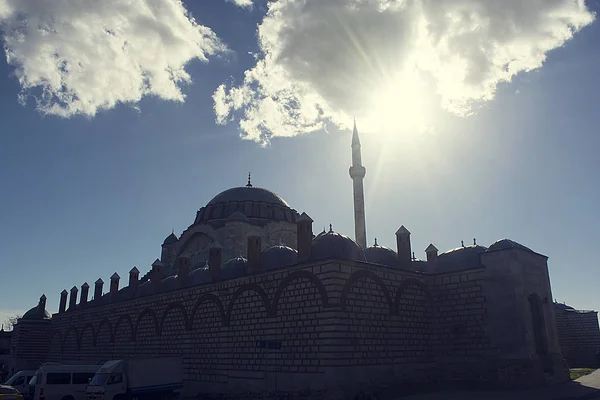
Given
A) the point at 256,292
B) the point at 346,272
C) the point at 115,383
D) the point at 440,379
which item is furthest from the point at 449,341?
the point at 115,383

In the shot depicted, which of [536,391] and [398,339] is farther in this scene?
[398,339]

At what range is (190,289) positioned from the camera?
24.8 metres

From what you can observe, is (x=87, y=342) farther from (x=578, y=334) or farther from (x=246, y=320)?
(x=578, y=334)

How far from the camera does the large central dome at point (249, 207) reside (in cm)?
3675

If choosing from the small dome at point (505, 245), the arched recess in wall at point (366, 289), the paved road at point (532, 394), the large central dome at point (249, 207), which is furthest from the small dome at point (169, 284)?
the small dome at point (505, 245)

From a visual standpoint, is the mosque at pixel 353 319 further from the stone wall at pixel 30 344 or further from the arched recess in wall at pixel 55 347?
the stone wall at pixel 30 344

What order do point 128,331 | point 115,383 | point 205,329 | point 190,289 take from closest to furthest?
point 115,383, point 205,329, point 190,289, point 128,331

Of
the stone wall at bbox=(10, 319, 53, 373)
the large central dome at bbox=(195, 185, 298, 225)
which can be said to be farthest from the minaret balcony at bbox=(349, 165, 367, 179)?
the stone wall at bbox=(10, 319, 53, 373)

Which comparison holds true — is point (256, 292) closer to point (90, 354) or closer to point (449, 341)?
point (449, 341)

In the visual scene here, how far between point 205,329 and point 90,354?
47.9 feet

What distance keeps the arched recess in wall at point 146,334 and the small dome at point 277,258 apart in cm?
886

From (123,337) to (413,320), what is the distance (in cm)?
1842

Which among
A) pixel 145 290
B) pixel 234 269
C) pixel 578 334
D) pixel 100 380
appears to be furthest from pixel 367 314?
pixel 578 334

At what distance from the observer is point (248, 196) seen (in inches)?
1497
